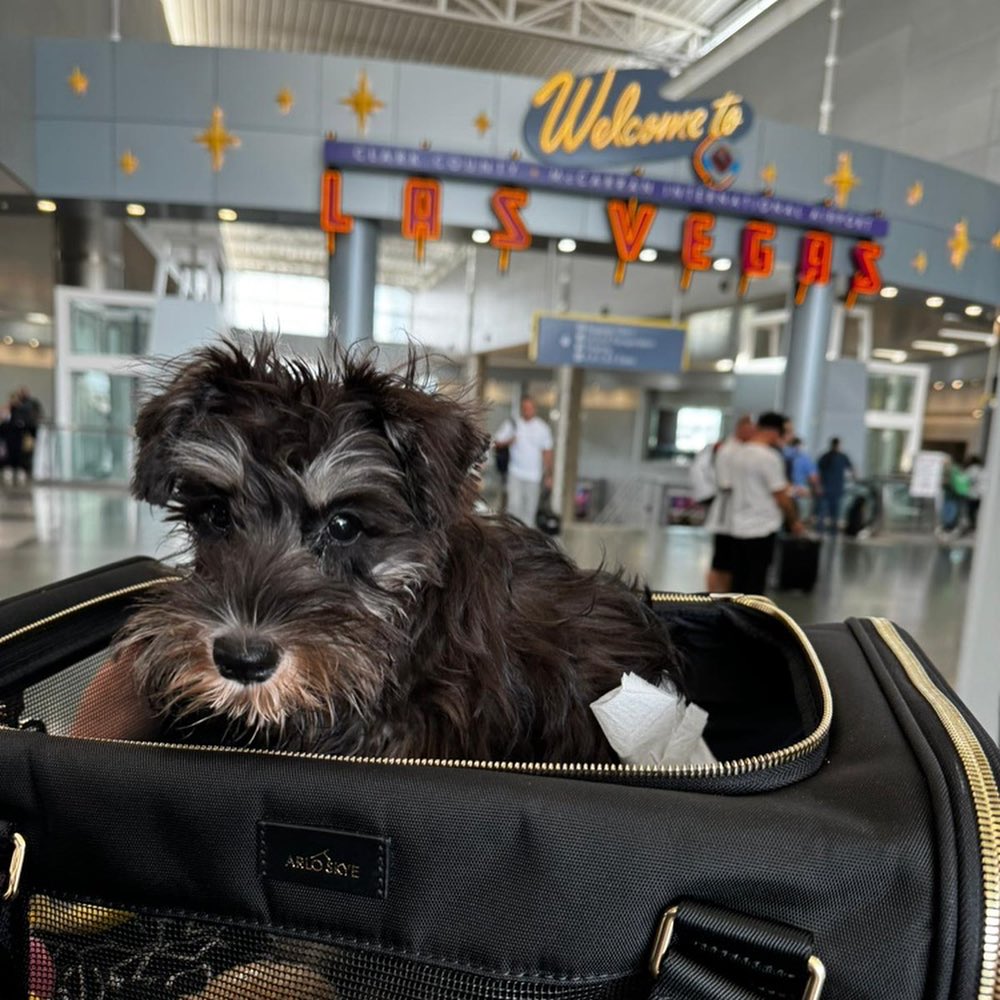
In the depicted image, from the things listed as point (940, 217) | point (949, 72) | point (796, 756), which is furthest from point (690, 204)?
point (796, 756)

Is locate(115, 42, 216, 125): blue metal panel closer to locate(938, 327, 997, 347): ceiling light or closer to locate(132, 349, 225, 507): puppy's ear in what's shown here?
locate(132, 349, 225, 507): puppy's ear

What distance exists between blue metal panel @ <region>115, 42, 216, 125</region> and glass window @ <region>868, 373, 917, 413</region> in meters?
10.1

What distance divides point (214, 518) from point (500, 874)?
0.68 metres

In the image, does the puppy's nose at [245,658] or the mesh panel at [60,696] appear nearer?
the puppy's nose at [245,658]

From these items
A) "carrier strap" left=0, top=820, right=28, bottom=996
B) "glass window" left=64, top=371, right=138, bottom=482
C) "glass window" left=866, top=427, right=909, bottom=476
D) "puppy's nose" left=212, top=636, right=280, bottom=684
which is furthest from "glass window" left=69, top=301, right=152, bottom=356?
"glass window" left=866, top=427, right=909, bottom=476

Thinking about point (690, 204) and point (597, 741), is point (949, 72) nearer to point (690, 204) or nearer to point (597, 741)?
point (597, 741)

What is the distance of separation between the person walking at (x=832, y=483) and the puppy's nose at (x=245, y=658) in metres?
9.55

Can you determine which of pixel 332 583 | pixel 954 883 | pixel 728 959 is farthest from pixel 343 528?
pixel 954 883

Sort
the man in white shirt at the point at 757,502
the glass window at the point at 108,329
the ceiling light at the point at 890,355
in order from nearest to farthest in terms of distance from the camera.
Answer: the man in white shirt at the point at 757,502 < the glass window at the point at 108,329 < the ceiling light at the point at 890,355

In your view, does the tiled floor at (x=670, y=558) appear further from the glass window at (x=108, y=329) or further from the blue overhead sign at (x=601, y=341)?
the blue overhead sign at (x=601, y=341)

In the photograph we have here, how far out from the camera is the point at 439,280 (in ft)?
66.2

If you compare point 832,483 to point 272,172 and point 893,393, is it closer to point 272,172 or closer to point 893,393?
point 893,393

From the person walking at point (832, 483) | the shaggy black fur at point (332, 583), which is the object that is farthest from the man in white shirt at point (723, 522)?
the person walking at point (832, 483)

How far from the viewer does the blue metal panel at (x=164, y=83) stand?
666 cm
